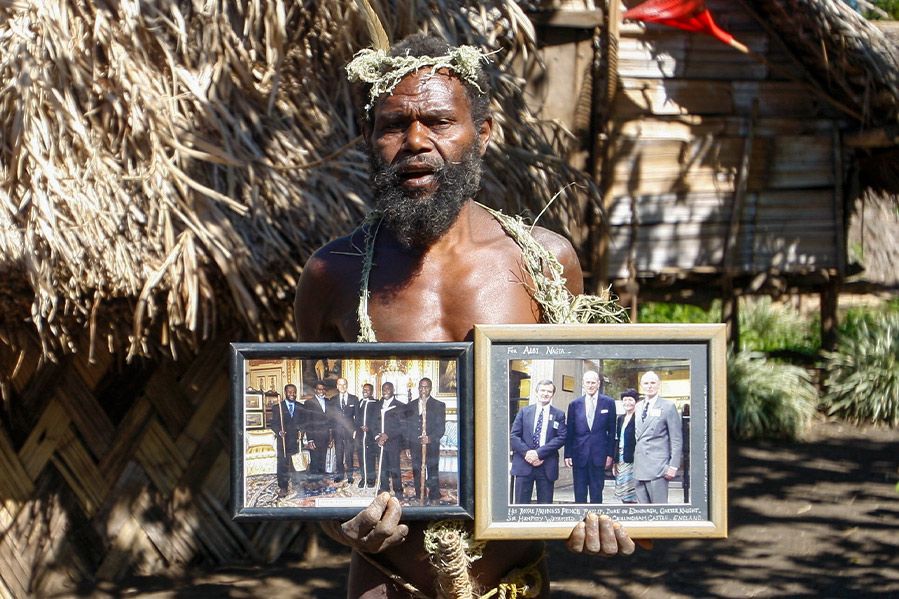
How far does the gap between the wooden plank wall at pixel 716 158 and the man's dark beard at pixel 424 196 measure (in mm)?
4475

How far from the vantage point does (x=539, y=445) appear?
2260 mm

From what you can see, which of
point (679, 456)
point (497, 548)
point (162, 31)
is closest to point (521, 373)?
point (679, 456)

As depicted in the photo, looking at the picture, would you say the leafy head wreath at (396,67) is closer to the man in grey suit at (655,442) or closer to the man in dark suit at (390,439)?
the man in dark suit at (390,439)

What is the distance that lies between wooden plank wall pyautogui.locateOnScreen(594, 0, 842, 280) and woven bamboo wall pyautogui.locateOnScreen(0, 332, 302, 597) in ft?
9.19

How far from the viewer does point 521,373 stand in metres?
2.25

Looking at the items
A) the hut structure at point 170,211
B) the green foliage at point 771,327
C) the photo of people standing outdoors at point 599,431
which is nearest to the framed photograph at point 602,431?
the photo of people standing outdoors at point 599,431

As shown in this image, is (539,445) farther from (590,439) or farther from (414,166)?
(414,166)

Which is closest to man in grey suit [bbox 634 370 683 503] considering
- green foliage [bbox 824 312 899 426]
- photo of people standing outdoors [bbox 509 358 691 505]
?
photo of people standing outdoors [bbox 509 358 691 505]

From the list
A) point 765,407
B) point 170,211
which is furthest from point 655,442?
point 765,407

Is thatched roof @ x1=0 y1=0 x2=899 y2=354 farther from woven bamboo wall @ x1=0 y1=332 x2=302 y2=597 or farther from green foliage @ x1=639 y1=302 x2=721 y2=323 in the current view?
green foliage @ x1=639 y1=302 x2=721 y2=323

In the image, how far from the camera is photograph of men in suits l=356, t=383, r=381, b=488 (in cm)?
225

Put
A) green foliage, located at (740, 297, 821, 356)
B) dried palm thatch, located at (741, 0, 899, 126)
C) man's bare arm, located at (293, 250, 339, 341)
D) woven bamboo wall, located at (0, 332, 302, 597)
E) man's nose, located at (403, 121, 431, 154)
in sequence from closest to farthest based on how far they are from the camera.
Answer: man's nose, located at (403, 121, 431, 154) < man's bare arm, located at (293, 250, 339, 341) < woven bamboo wall, located at (0, 332, 302, 597) < dried palm thatch, located at (741, 0, 899, 126) < green foliage, located at (740, 297, 821, 356)

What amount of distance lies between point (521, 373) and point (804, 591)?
3363 mm

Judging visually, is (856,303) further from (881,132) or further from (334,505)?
(334,505)
